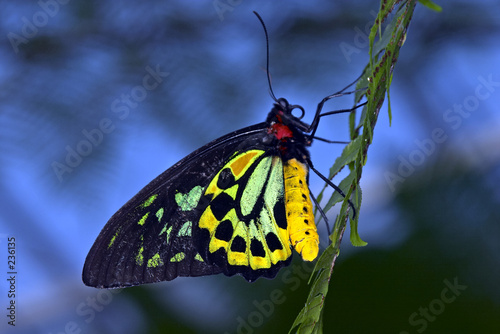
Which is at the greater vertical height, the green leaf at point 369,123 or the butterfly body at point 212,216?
the butterfly body at point 212,216

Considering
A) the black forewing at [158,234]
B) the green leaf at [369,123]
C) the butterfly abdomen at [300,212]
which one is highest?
the black forewing at [158,234]

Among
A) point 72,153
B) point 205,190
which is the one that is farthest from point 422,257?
point 72,153

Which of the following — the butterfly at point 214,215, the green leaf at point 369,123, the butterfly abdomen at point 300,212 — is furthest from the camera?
the butterfly at point 214,215

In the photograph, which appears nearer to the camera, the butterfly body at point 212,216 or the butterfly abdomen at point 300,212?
the butterfly abdomen at point 300,212

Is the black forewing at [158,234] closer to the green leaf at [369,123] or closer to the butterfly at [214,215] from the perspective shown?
the butterfly at [214,215]

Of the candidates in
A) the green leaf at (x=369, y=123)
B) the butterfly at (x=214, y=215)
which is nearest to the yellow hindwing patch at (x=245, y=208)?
the butterfly at (x=214, y=215)

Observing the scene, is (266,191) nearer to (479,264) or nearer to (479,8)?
(479,264)

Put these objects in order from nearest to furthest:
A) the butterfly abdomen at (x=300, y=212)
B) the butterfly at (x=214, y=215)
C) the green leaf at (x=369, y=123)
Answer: the green leaf at (x=369, y=123) → the butterfly abdomen at (x=300, y=212) → the butterfly at (x=214, y=215)

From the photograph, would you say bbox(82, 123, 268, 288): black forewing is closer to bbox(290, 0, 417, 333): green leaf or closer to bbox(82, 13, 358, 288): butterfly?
bbox(82, 13, 358, 288): butterfly
